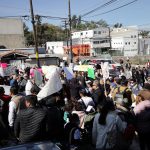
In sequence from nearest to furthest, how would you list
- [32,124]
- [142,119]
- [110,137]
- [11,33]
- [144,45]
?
[110,137]
[32,124]
[142,119]
[11,33]
[144,45]

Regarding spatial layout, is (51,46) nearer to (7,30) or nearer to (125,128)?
(7,30)

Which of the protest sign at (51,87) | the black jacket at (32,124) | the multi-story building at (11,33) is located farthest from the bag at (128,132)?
the multi-story building at (11,33)

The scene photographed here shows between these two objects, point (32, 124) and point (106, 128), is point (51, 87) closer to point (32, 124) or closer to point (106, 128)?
point (32, 124)

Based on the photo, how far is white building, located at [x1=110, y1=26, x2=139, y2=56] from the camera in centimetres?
8288

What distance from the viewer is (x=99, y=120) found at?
5.54 metres

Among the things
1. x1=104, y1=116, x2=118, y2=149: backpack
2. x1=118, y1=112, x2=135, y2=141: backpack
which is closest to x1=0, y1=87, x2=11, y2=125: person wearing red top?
x1=118, y1=112, x2=135, y2=141: backpack

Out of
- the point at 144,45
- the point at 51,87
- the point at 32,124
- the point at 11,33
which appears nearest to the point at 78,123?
the point at 51,87

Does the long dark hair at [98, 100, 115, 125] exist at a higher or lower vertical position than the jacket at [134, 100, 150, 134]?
higher

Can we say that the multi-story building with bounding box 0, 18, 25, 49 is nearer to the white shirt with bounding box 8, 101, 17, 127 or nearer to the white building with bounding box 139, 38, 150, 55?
the white building with bounding box 139, 38, 150, 55

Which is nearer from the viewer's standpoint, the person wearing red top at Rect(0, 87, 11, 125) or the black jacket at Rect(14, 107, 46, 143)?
the black jacket at Rect(14, 107, 46, 143)

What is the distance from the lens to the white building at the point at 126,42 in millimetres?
82875

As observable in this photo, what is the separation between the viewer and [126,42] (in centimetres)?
9325

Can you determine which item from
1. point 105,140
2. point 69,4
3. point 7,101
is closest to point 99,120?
point 105,140

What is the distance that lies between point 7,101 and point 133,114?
135 inches
